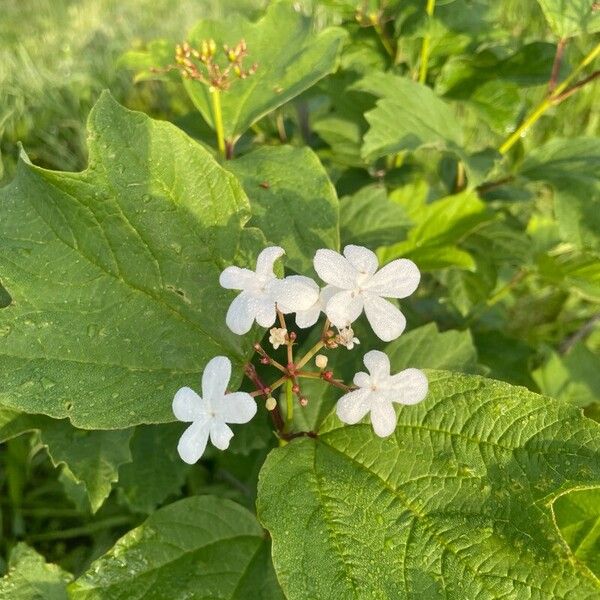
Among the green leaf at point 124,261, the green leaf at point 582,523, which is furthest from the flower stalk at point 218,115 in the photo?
the green leaf at point 582,523

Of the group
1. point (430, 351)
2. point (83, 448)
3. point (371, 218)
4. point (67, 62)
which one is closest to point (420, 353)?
point (430, 351)

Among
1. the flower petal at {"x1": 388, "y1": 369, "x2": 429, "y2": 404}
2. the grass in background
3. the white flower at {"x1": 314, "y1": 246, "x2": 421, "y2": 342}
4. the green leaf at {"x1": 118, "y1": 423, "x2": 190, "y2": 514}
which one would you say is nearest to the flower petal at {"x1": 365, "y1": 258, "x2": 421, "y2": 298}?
the white flower at {"x1": 314, "y1": 246, "x2": 421, "y2": 342}

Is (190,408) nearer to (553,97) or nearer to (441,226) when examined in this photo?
(441,226)

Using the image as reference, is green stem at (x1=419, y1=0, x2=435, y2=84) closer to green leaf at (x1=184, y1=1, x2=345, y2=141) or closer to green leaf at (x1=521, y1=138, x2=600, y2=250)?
green leaf at (x1=184, y1=1, x2=345, y2=141)

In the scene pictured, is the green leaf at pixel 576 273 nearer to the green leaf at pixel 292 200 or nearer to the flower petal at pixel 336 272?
the green leaf at pixel 292 200

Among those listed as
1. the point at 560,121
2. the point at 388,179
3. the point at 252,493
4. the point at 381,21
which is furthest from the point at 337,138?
the point at 560,121
